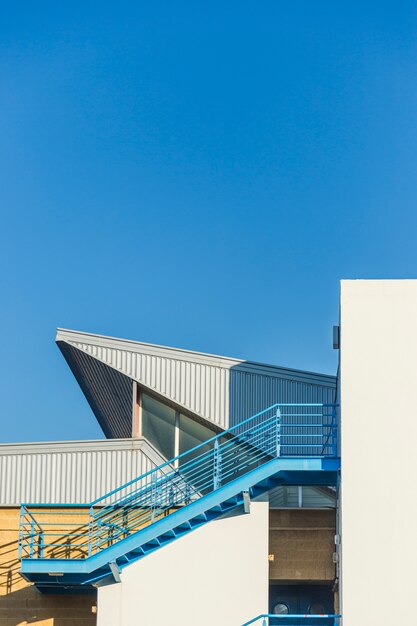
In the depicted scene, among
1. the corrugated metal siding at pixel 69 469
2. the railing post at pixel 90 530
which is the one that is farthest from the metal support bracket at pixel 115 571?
the corrugated metal siding at pixel 69 469

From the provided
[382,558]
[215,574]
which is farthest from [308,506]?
[382,558]

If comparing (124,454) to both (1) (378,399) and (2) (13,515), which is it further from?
(1) (378,399)

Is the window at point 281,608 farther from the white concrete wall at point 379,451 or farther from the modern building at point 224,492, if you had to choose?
the white concrete wall at point 379,451

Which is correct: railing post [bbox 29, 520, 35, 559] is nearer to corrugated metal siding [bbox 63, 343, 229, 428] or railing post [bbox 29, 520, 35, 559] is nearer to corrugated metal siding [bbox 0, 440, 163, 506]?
corrugated metal siding [bbox 0, 440, 163, 506]

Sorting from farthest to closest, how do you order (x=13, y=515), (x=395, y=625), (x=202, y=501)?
(x=13, y=515), (x=202, y=501), (x=395, y=625)

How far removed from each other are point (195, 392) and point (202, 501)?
186 inches

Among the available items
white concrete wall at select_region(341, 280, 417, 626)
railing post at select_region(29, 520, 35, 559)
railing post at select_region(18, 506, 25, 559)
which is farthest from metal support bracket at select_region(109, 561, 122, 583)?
white concrete wall at select_region(341, 280, 417, 626)

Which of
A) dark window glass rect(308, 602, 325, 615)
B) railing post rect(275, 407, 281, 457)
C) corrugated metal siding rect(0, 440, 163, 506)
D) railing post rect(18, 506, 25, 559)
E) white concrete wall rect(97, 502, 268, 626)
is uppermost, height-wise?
railing post rect(275, 407, 281, 457)

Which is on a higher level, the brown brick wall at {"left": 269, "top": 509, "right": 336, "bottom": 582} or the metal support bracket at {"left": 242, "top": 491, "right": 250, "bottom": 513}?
the metal support bracket at {"left": 242, "top": 491, "right": 250, "bottom": 513}

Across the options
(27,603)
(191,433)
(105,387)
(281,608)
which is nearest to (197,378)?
(191,433)

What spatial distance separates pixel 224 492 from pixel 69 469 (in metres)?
5.21

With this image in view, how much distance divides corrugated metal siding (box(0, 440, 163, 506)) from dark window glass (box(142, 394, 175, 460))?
0.55m

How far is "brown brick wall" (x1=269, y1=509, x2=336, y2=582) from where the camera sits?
85.5 feet

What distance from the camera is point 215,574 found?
2378cm
